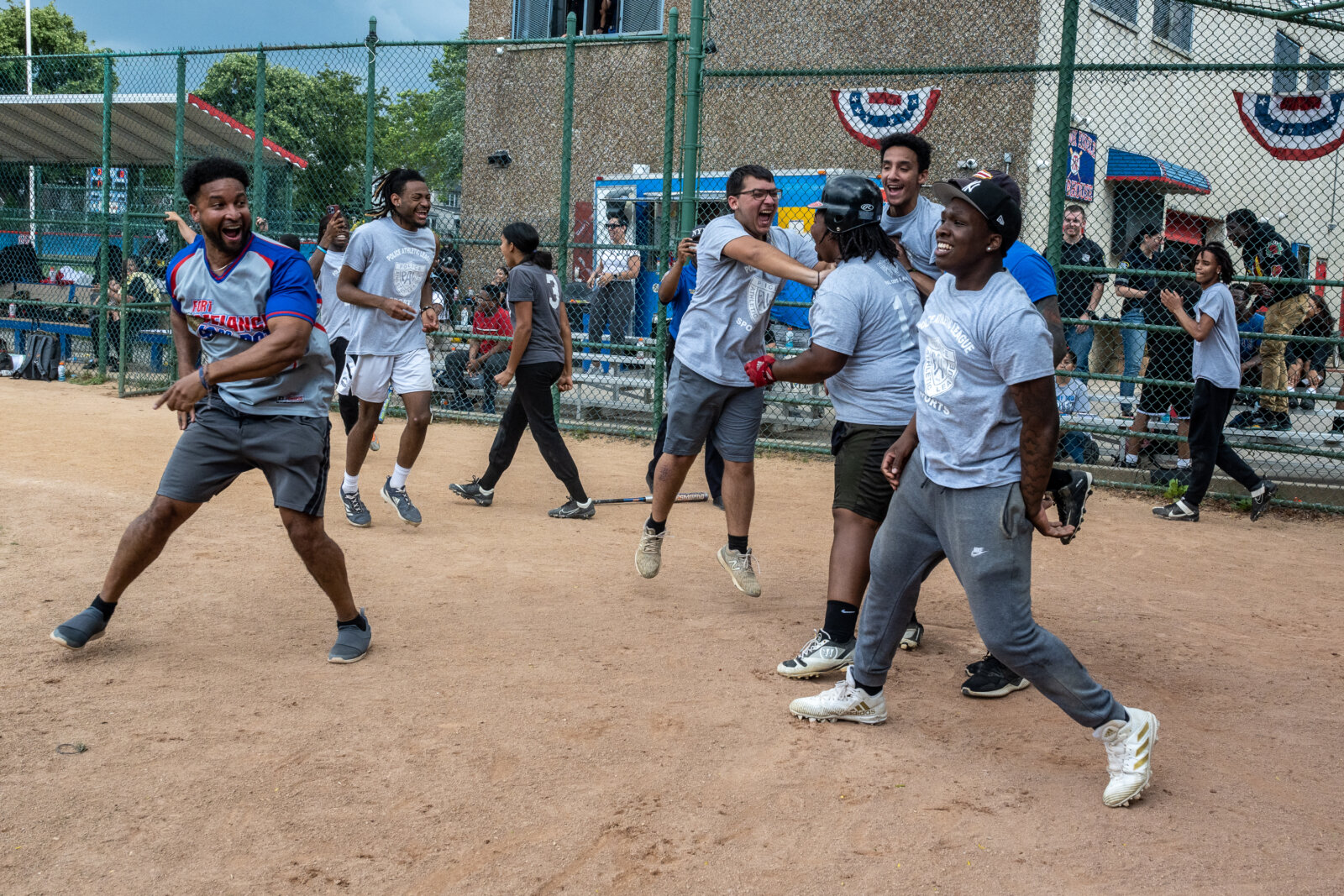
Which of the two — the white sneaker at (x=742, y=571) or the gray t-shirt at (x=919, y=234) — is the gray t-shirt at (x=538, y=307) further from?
the gray t-shirt at (x=919, y=234)

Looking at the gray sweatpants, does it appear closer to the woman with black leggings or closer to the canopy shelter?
the woman with black leggings

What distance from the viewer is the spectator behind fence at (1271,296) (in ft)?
28.7

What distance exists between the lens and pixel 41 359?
13.8 m

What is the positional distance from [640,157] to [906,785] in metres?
15.3

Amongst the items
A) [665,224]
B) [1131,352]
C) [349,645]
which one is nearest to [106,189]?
[665,224]

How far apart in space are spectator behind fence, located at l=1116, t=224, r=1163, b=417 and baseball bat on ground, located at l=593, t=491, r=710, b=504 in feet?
12.3

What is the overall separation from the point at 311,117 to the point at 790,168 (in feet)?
62.4

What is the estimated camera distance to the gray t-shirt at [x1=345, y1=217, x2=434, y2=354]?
6.77 metres

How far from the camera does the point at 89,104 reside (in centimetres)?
1397

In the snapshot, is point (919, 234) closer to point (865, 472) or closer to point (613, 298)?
point (865, 472)

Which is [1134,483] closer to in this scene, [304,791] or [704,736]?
[704,736]

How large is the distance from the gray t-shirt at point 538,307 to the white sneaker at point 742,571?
2.50 meters

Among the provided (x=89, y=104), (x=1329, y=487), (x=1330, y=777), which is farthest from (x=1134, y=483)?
(x=89, y=104)

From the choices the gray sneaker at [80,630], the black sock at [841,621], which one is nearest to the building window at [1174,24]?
the black sock at [841,621]
